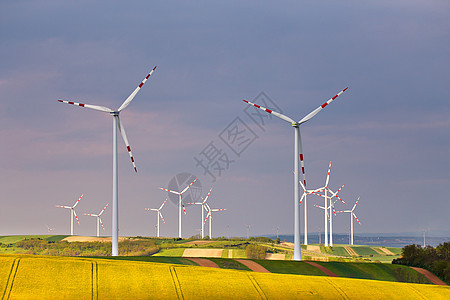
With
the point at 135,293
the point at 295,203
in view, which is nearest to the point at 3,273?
the point at 135,293

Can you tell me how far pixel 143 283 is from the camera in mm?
30781

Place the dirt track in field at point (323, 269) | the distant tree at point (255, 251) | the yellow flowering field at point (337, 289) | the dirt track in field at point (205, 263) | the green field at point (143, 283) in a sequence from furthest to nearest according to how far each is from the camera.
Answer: the distant tree at point (255, 251)
the dirt track in field at point (323, 269)
the dirt track in field at point (205, 263)
the yellow flowering field at point (337, 289)
the green field at point (143, 283)

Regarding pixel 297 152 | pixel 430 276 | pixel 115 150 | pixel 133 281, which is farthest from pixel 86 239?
pixel 133 281

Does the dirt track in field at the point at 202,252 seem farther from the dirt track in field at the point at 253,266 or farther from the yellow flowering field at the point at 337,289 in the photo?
the yellow flowering field at the point at 337,289

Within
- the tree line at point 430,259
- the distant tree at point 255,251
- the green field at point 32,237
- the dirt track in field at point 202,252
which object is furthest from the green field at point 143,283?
the green field at point 32,237

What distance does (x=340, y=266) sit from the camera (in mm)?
91125

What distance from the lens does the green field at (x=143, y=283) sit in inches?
1164

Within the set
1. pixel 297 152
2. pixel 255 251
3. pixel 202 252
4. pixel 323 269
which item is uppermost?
pixel 297 152

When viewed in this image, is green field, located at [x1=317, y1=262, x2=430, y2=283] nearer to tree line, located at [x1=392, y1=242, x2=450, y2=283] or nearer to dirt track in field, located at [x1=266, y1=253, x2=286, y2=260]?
tree line, located at [x1=392, y1=242, x2=450, y2=283]

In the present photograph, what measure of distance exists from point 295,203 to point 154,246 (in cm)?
8304

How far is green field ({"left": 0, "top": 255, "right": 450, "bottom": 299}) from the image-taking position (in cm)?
2958

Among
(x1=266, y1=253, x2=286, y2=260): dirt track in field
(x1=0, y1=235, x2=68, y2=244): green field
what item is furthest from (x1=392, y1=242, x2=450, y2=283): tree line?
(x1=0, y1=235, x2=68, y2=244): green field

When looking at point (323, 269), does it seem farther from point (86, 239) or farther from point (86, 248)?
point (86, 239)

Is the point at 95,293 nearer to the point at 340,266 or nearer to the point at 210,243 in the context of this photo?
the point at 340,266
